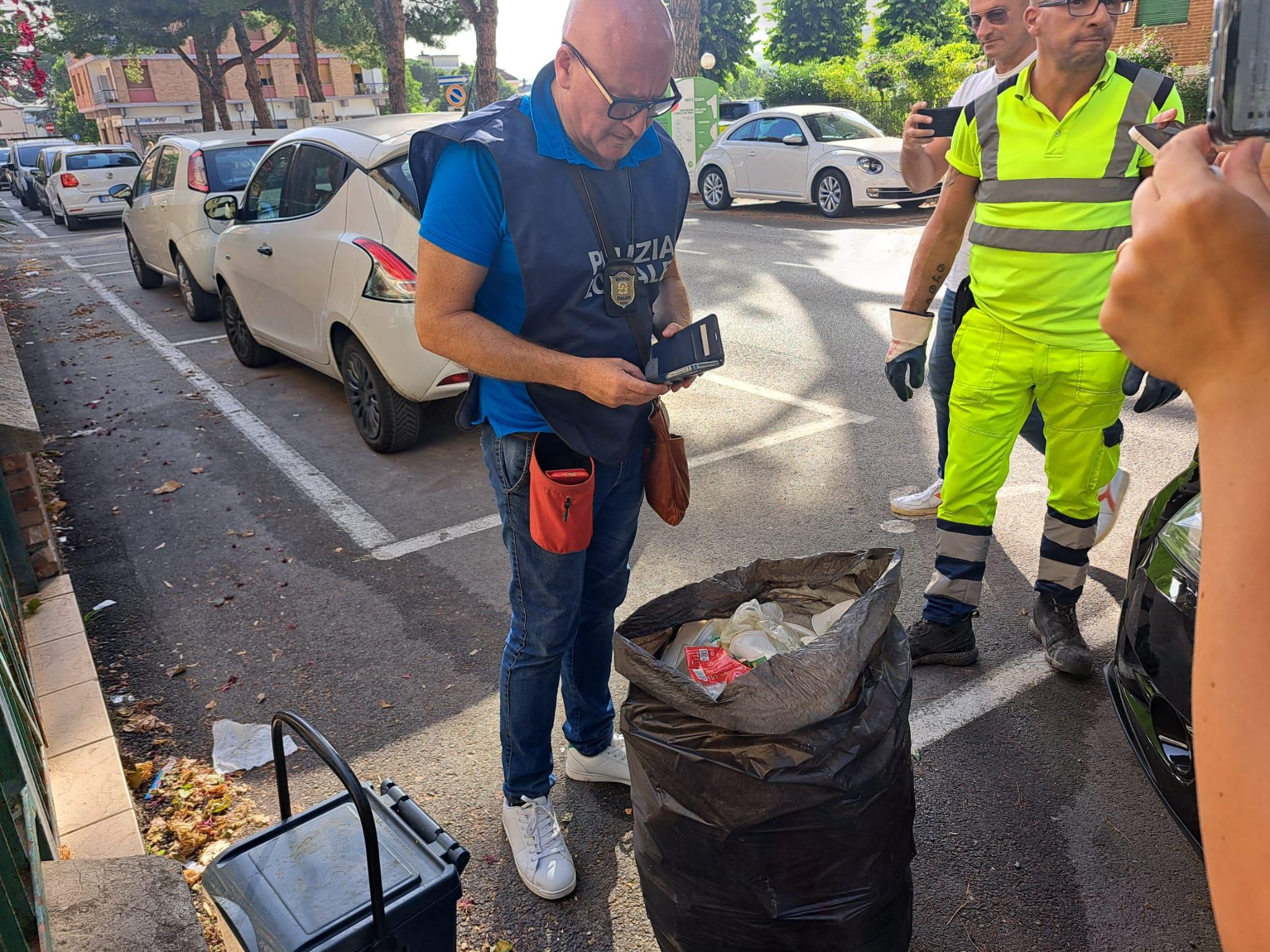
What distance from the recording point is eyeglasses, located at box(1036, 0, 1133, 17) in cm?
265

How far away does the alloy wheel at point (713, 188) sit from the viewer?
54.5 ft

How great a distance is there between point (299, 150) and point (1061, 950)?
5.74m

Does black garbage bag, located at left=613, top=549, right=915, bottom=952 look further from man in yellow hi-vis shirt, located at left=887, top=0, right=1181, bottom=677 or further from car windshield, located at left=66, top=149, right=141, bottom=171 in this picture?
car windshield, located at left=66, top=149, right=141, bottom=171

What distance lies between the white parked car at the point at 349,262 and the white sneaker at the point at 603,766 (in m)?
2.52

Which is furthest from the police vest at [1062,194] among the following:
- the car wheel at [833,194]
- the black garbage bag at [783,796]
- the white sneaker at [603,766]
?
the car wheel at [833,194]

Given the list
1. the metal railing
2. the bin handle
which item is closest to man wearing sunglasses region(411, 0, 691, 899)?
the bin handle

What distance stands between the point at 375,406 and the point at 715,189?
41.0 ft

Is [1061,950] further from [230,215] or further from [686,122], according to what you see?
[686,122]

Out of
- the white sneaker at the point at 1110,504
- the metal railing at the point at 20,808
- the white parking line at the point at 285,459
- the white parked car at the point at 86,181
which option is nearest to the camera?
the metal railing at the point at 20,808

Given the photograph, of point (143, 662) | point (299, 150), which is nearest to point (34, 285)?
point (299, 150)

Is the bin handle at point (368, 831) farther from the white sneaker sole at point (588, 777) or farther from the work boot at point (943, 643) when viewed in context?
the work boot at point (943, 643)

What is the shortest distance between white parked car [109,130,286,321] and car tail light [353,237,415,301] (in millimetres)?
3974

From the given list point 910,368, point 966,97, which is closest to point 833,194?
point 966,97

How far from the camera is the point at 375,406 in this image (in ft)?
18.1
